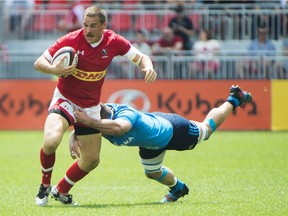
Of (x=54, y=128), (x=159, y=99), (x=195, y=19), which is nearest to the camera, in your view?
(x=54, y=128)

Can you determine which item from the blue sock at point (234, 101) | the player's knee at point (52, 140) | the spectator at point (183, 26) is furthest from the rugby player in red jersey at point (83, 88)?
the spectator at point (183, 26)

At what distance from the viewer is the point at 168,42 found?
903 inches

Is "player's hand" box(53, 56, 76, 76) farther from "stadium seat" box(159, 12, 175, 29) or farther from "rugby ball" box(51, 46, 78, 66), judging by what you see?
"stadium seat" box(159, 12, 175, 29)

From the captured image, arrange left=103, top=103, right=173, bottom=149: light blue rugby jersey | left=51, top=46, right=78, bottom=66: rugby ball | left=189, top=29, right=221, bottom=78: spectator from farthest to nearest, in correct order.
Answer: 1. left=189, top=29, right=221, bottom=78: spectator
2. left=51, top=46, right=78, bottom=66: rugby ball
3. left=103, top=103, right=173, bottom=149: light blue rugby jersey

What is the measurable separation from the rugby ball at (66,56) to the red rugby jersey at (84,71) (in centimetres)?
22

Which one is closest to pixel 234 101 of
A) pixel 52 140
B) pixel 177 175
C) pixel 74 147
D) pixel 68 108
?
pixel 68 108

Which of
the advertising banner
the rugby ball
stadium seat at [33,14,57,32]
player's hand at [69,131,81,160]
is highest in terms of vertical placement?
the rugby ball

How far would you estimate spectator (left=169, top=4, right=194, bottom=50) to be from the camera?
23.1 metres

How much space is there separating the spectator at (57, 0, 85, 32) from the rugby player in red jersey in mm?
13379

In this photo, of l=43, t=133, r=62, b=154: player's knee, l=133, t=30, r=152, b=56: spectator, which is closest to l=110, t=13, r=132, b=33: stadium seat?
l=133, t=30, r=152, b=56: spectator

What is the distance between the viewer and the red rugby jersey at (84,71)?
1005 centimetres

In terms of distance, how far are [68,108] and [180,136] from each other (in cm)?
135

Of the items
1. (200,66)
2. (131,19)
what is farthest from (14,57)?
(200,66)

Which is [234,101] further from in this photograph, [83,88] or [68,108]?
[68,108]
